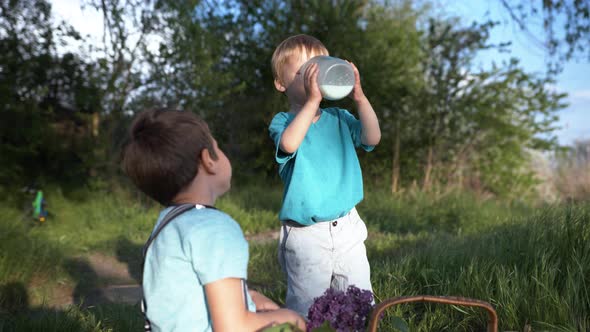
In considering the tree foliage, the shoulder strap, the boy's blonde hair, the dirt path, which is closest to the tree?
the tree foliage

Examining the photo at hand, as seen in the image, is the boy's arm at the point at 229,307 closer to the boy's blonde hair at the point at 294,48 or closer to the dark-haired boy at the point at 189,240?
the dark-haired boy at the point at 189,240

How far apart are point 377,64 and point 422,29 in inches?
45.8

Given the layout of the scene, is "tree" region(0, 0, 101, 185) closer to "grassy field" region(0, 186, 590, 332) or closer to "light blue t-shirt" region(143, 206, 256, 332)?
"grassy field" region(0, 186, 590, 332)

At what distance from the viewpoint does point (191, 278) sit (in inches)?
55.4

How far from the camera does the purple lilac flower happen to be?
4.61 ft

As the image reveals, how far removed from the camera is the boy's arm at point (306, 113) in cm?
191

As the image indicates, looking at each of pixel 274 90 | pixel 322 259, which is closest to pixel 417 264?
pixel 322 259

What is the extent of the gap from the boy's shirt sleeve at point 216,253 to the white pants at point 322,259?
0.94m

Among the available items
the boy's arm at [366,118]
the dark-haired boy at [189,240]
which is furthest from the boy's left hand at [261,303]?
the boy's arm at [366,118]

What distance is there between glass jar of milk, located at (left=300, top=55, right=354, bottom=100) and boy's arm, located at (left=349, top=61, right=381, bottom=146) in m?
0.17

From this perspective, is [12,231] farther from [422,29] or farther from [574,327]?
[422,29]

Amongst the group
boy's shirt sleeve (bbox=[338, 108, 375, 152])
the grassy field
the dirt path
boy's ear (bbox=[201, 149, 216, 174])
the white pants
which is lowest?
the dirt path

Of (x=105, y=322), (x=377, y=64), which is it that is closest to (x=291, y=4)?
(x=377, y=64)

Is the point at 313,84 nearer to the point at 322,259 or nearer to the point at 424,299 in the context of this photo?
the point at 322,259
